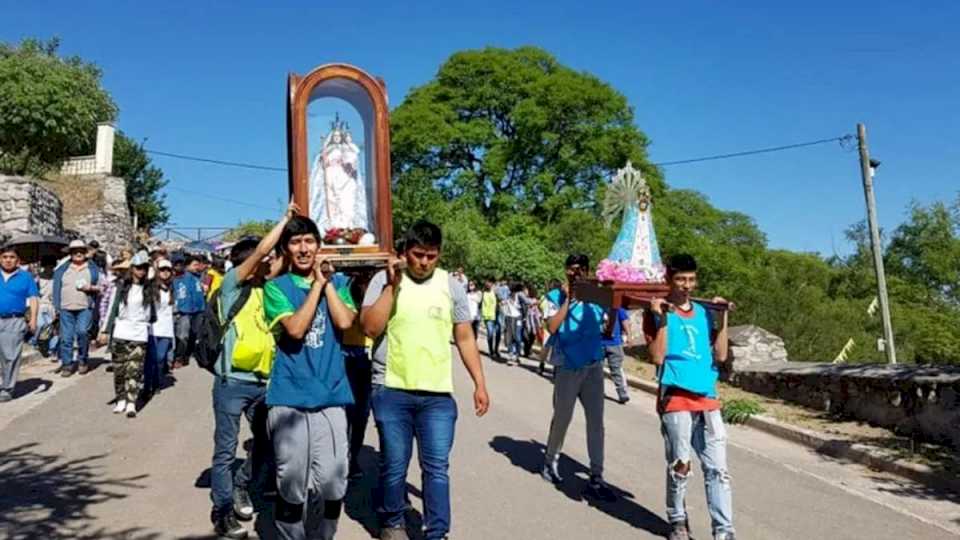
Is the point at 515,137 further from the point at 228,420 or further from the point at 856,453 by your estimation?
the point at 228,420

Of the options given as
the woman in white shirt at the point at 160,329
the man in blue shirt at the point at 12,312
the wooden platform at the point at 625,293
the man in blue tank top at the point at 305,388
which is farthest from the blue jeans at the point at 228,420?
the man in blue shirt at the point at 12,312

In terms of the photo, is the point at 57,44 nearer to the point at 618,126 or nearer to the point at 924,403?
the point at 618,126

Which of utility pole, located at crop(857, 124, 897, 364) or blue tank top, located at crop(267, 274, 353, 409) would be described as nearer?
blue tank top, located at crop(267, 274, 353, 409)

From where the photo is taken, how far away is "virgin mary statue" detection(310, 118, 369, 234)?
21.2 feet

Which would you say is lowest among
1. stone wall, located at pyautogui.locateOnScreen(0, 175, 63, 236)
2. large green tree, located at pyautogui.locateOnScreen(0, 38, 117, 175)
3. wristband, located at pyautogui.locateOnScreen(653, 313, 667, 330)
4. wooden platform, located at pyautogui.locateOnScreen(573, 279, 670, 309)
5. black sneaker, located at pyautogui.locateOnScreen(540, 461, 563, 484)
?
black sneaker, located at pyautogui.locateOnScreen(540, 461, 563, 484)

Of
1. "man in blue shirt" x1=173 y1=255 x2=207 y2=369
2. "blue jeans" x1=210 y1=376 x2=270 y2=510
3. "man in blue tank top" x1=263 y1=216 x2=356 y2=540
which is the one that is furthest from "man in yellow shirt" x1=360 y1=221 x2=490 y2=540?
"man in blue shirt" x1=173 y1=255 x2=207 y2=369

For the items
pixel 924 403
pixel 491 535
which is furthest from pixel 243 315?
pixel 924 403

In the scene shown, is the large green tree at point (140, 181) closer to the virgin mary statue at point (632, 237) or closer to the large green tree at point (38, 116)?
the large green tree at point (38, 116)

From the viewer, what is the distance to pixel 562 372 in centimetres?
620

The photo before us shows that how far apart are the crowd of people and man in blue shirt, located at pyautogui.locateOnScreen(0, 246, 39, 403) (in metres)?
4.86

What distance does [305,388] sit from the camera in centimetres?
364

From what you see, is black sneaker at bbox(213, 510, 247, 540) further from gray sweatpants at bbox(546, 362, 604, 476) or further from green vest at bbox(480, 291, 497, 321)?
green vest at bbox(480, 291, 497, 321)

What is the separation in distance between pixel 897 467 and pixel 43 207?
70.0ft

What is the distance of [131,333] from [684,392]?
6.37 metres
